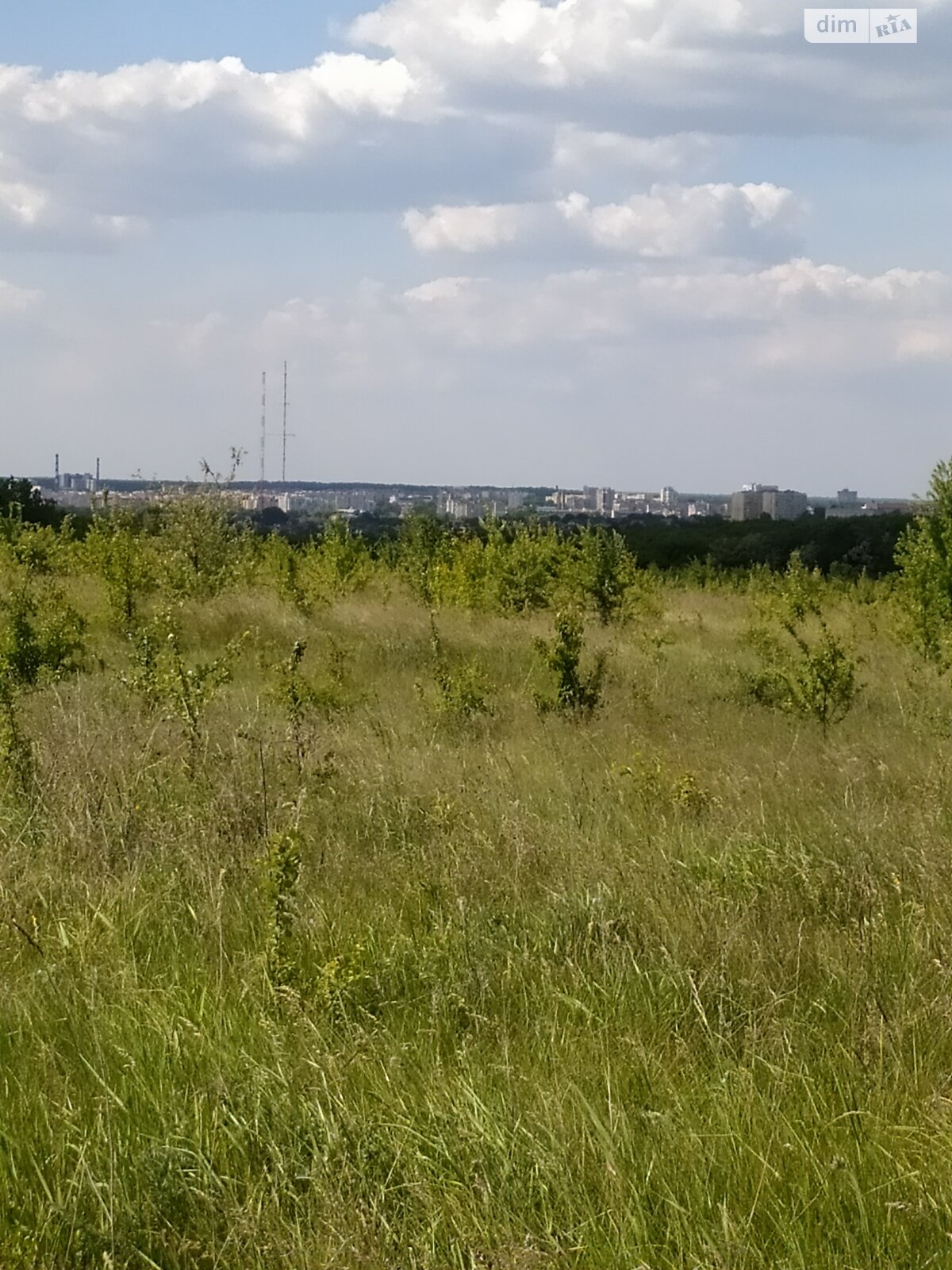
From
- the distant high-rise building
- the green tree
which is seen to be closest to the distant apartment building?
the distant high-rise building

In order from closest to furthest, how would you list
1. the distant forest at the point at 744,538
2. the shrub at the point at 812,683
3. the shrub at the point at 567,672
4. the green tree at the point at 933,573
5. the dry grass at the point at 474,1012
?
1. the dry grass at the point at 474,1012
2. the shrub at the point at 812,683
3. the shrub at the point at 567,672
4. the green tree at the point at 933,573
5. the distant forest at the point at 744,538

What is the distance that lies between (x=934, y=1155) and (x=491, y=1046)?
123cm

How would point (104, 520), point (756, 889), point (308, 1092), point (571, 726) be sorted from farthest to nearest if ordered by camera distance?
point (104, 520) → point (571, 726) → point (756, 889) → point (308, 1092)

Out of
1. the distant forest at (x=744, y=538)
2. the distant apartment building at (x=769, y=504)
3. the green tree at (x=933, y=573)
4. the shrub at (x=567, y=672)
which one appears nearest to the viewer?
the shrub at (x=567, y=672)

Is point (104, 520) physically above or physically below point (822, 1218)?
above

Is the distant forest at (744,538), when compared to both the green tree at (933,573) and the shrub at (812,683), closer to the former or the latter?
the green tree at (933,573)

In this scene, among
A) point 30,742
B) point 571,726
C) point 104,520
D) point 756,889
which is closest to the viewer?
point 756,889

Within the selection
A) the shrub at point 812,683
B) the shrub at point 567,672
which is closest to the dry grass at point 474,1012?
the shrub at point 812,683

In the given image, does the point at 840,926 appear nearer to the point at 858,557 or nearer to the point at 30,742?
the point at 30,742

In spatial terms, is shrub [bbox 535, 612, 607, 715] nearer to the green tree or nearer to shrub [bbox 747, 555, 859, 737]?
shrub [bbox 747, 555, 859, 737]

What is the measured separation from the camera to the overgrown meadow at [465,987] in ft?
8.53

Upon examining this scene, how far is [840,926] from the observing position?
4281mm

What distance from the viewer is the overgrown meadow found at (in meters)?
2.60

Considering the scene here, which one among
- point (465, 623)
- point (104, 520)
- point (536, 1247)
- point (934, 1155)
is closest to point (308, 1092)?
point (536, 1247)
